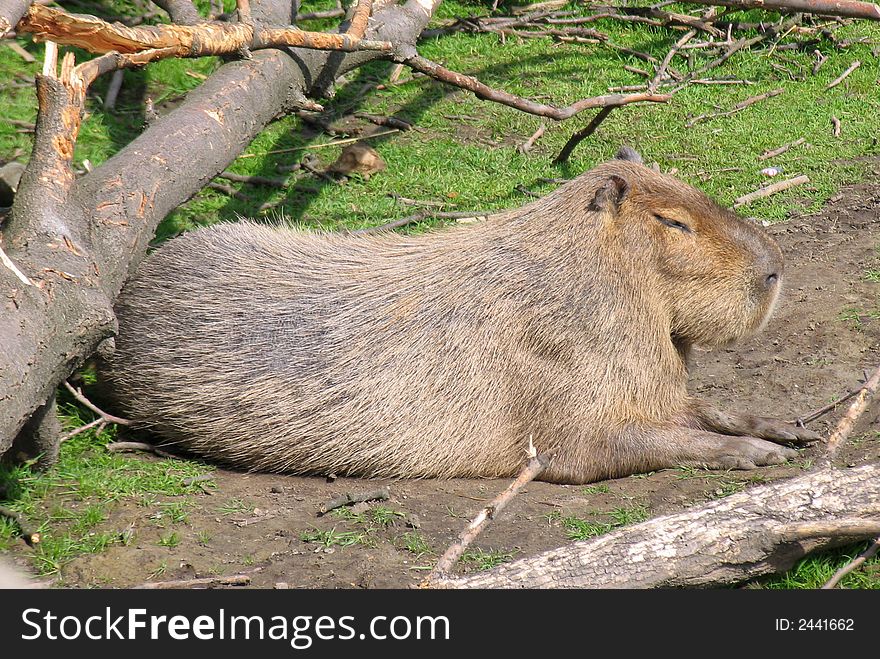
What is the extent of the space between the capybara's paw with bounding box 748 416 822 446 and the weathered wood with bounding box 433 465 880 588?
100 cm

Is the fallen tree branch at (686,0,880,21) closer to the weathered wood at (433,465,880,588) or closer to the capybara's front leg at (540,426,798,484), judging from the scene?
the capybara's front leg at (540,426,798,484)

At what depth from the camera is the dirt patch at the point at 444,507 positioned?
3.25 metres

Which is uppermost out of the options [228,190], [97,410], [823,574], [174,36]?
[174,36]

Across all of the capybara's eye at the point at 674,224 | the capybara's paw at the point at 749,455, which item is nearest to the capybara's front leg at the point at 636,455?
the capybara's paw at the point at 749,455

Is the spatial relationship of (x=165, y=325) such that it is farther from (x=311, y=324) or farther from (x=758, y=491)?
(x=758, y=491)

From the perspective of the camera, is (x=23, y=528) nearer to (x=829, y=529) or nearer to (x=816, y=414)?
(x=829, y=529)

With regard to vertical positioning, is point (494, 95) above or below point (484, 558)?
above

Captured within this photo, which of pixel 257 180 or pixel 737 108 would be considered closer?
pixel 257 180

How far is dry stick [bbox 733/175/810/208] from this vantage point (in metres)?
6.14

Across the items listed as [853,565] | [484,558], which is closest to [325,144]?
[484,558]

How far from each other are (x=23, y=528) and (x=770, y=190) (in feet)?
15.3

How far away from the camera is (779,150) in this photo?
675 cm

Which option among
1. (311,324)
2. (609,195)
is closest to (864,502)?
(609,195)

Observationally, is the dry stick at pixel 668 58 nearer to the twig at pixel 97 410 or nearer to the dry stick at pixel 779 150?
the dry stick at pixel 779 150
